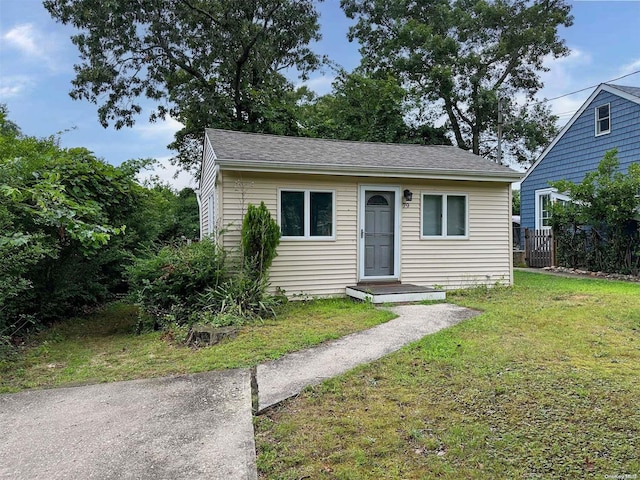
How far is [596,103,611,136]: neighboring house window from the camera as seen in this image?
43.4ft

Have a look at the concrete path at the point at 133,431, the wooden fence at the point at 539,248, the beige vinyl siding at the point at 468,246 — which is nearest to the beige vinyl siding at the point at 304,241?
the beige vinyl siding at the point at 468,246

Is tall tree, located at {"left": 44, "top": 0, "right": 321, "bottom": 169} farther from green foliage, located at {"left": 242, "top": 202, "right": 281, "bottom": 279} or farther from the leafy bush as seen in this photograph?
the leafy bush

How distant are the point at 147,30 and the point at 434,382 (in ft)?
65.8

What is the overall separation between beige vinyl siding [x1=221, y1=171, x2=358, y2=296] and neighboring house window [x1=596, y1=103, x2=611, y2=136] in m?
10.1

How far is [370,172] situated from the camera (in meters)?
7.98

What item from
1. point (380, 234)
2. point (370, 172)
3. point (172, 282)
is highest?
point (370, 172)

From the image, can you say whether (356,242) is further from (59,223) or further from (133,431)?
(133,431)

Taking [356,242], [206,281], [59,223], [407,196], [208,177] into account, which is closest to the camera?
[59,223]

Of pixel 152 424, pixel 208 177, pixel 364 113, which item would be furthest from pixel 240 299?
pixel 364 113

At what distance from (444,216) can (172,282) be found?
5.47 metres

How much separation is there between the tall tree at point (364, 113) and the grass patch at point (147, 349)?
1481cm

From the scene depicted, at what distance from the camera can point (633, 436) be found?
2543 mm

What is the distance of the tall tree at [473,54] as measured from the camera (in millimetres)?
21531

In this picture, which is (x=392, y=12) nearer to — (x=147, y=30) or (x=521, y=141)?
(x=521, y=141)
